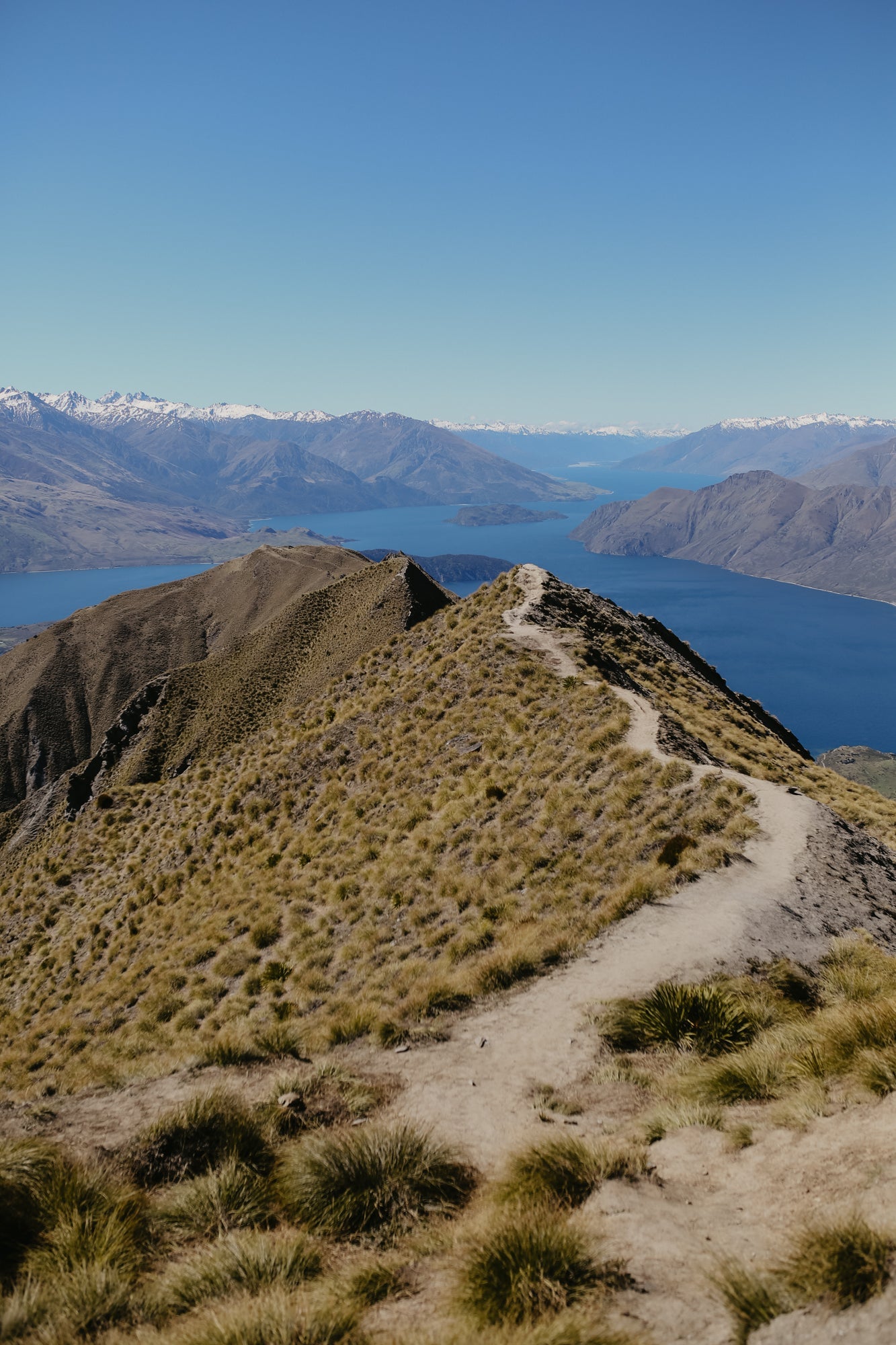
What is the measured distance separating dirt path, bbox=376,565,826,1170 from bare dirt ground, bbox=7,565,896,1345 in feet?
0.13

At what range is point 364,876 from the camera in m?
23.6

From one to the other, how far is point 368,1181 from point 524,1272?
2750mm

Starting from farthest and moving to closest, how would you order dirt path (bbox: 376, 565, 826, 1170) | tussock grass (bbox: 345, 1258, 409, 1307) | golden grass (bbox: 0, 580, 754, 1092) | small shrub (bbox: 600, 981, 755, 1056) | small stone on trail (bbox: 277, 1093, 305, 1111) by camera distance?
golden grass (bbox: 0, 580, 754, 1092) → small shrub (bbox: 600, 981, 755, 1056) → dirt path (bbox: 376, 565, 826, 1170) → small stone on trail (bbox: 277, 1093, 305, 1111) → tussock grass (bbox: 345, 1258, 409, 1307)

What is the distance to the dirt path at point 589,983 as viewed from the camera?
10.6 meters

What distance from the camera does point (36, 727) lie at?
116m

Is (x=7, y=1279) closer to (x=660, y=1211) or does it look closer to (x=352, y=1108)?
(x=352, y=1108)

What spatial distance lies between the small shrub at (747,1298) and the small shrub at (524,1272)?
3.66 ft

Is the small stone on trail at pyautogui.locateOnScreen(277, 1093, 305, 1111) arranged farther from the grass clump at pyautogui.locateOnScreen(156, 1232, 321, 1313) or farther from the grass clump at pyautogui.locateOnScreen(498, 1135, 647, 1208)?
the grass clump at pyautogui.locateOnScreen(498, 1135, 647, 1208)

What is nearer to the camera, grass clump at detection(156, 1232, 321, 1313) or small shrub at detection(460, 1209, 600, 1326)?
small shrub at detection(460, 1209, 600, 1326)

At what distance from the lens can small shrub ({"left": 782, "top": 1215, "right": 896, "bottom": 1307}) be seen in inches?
210

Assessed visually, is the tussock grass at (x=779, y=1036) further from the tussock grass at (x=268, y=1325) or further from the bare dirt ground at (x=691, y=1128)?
the tussock grass at (x=268, y=1325)

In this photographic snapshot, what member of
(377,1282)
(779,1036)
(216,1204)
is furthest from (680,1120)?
(216,1204)

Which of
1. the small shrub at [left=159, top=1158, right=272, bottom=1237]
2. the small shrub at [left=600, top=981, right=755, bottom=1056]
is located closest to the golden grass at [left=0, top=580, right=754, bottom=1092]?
the small shrub at [left=600, top=981, right=755, bottom=1056]

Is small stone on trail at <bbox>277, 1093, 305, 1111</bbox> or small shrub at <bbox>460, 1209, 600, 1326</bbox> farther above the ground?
small shrub at <bbox>460, 1209, 600, 1326</bbox>
